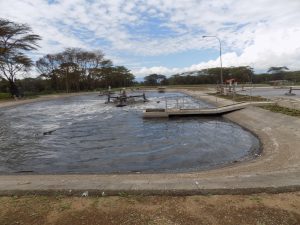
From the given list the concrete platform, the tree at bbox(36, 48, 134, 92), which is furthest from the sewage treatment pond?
the tree at bbox(36, 48, 134, 92)

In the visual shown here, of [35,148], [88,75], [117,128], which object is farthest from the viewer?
[88,75]

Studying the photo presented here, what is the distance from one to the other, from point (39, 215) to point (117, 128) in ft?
65.8

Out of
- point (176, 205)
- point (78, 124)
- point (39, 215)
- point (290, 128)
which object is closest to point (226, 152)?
point (290, 128)

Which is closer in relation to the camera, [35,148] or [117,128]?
[35,148]

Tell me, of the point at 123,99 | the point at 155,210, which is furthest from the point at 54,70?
the point at 155,210

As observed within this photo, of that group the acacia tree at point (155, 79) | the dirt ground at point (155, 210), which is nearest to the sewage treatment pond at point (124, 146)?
the dirt ground at point (155, 210)

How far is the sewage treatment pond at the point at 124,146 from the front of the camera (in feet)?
49.9

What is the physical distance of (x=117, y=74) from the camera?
122m

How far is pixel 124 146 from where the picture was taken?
19609 millimetres

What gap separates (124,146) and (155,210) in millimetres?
12524

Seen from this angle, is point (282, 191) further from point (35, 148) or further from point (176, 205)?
point (35, 148)

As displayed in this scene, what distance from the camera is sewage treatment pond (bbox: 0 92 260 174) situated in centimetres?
1522

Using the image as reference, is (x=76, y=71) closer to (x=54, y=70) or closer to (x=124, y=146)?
(x=54, y=70)

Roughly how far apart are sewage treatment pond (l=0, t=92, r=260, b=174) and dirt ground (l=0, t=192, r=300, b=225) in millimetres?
6272
